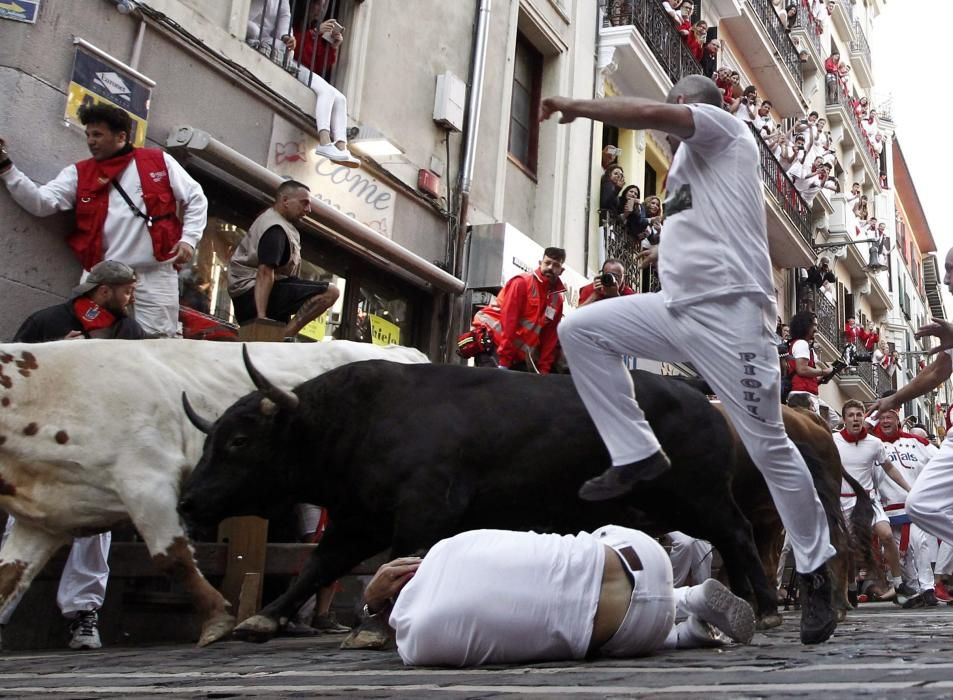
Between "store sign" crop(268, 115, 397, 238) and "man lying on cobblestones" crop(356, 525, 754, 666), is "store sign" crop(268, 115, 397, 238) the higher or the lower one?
the higher one

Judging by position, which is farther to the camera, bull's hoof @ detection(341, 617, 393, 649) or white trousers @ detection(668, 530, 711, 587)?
white trousers @ detection(668, 530, 711, 587)

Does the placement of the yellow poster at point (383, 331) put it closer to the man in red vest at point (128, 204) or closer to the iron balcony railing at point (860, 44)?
the man in red vest at point (128, 204)

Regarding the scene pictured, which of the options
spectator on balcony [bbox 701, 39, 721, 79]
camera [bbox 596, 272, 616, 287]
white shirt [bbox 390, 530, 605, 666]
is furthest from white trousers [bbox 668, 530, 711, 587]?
spectator on balcony [bbox 701, 39, 721, 79]

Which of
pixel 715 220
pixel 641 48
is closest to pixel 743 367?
pixel 715 220

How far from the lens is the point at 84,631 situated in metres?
5.90

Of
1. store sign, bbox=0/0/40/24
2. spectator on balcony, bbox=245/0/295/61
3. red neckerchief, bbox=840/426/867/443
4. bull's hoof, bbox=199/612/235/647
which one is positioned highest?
spectator on balcony, bbox=245/0/295/61

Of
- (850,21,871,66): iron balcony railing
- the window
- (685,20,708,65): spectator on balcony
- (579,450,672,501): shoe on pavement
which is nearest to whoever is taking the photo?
(579,450,672,501): shoe on pavement

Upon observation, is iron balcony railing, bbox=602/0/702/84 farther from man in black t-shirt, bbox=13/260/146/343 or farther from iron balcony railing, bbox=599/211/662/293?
man in black t-shirt, bbox=13/260/146/343

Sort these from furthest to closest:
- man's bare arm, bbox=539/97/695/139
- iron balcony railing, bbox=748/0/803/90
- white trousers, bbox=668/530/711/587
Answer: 1. iron balcony railing, bbox=748/0/803/90
2. white trousers, bbox=668/530/711/587
3. man's bare arm, bbox=539/97/695/139

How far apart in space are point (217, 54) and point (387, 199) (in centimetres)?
297

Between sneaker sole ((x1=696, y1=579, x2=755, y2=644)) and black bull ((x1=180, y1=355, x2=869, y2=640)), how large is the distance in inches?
54.8

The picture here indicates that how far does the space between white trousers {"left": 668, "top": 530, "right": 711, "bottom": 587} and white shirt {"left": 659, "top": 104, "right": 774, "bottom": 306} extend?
3.44 m

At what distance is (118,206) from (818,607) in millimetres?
5293

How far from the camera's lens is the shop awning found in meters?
9.14
